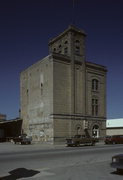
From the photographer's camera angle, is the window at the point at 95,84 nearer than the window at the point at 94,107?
No

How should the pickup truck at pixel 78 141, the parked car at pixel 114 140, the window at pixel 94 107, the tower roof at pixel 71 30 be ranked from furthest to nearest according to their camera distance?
1. the window at pixel 94 107
2. the tower roof at pixel 71 30
3. the parked car at pixel 114 140
4. the pickup truck at pixel 78 141

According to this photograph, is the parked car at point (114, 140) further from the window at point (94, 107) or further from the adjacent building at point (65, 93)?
the window at point (94, 107)

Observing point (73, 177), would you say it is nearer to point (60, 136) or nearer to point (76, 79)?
point (60, 136)

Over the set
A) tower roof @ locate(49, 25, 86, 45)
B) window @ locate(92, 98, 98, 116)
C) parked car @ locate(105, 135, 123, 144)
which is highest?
tower roof @ locate(49, 25, 86, 45)

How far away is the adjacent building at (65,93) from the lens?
1657 inches

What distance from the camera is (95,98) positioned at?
156 feet

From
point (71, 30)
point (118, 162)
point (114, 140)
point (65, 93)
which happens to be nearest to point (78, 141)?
point (114, 140)

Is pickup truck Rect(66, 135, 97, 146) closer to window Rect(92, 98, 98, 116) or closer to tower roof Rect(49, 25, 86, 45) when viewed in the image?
window Rect(92, 98, 98, 116)

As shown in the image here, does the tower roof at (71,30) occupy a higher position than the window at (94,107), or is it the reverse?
the tower roof at (71,30)

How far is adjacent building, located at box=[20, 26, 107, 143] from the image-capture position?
42.1m

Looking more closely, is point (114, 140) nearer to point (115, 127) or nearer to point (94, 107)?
point (94, 107)

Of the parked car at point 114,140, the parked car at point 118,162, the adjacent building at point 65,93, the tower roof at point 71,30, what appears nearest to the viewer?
the parked car at point 118,162

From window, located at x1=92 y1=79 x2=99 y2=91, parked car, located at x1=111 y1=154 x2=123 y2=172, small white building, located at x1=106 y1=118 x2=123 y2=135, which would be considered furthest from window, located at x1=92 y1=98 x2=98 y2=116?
parked car, located at x1=111 y1=154 x2=123 y2=172

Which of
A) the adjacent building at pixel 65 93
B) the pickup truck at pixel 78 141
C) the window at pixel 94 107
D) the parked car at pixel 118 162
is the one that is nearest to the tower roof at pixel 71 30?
the adjacent building at pixel 65 93
